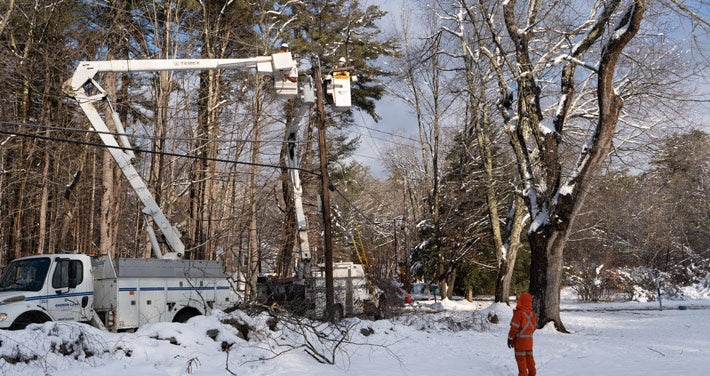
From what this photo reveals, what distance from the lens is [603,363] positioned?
38.7 feet

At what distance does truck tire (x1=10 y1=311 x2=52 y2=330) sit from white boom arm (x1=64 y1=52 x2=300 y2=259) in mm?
3210

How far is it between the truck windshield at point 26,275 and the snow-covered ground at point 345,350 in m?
3.58

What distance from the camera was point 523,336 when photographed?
972 centimetres

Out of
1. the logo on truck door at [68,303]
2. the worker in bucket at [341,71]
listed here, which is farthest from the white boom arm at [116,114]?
the logo on truck door at [68,303]

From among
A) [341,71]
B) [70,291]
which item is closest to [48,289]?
[70,291]

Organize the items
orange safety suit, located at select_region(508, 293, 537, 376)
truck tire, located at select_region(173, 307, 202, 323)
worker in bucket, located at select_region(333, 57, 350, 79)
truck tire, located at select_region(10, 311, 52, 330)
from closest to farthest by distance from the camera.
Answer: orange safety suit, located at select_region(508, 293, 537, 376) < truck tire, located at select_region(10, 311, 52, 330) < truck tire, located at select_region(173, 307, 202, 323) < worker in bucket, located at select_region(333, 57, 350, 79)

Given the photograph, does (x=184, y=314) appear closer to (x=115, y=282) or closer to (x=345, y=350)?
(x=115, y=282)

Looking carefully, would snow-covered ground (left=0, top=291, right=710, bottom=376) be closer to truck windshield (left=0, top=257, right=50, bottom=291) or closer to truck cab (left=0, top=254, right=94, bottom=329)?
truck cab (left=0, top=254, right=94, bottom=329)

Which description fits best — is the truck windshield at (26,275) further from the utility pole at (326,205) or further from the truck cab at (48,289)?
the utility pole at (326,205)

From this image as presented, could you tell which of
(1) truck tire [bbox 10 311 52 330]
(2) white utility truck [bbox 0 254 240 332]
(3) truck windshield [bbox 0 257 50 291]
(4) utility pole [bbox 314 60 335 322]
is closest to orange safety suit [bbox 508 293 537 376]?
(4) utility pole [bbox 314 60 335 322]

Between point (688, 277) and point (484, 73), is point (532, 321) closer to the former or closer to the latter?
point (484, 73)

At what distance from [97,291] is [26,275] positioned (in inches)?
56.6

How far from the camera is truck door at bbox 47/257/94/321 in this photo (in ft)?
40.9

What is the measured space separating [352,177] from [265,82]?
1219 centimetres
